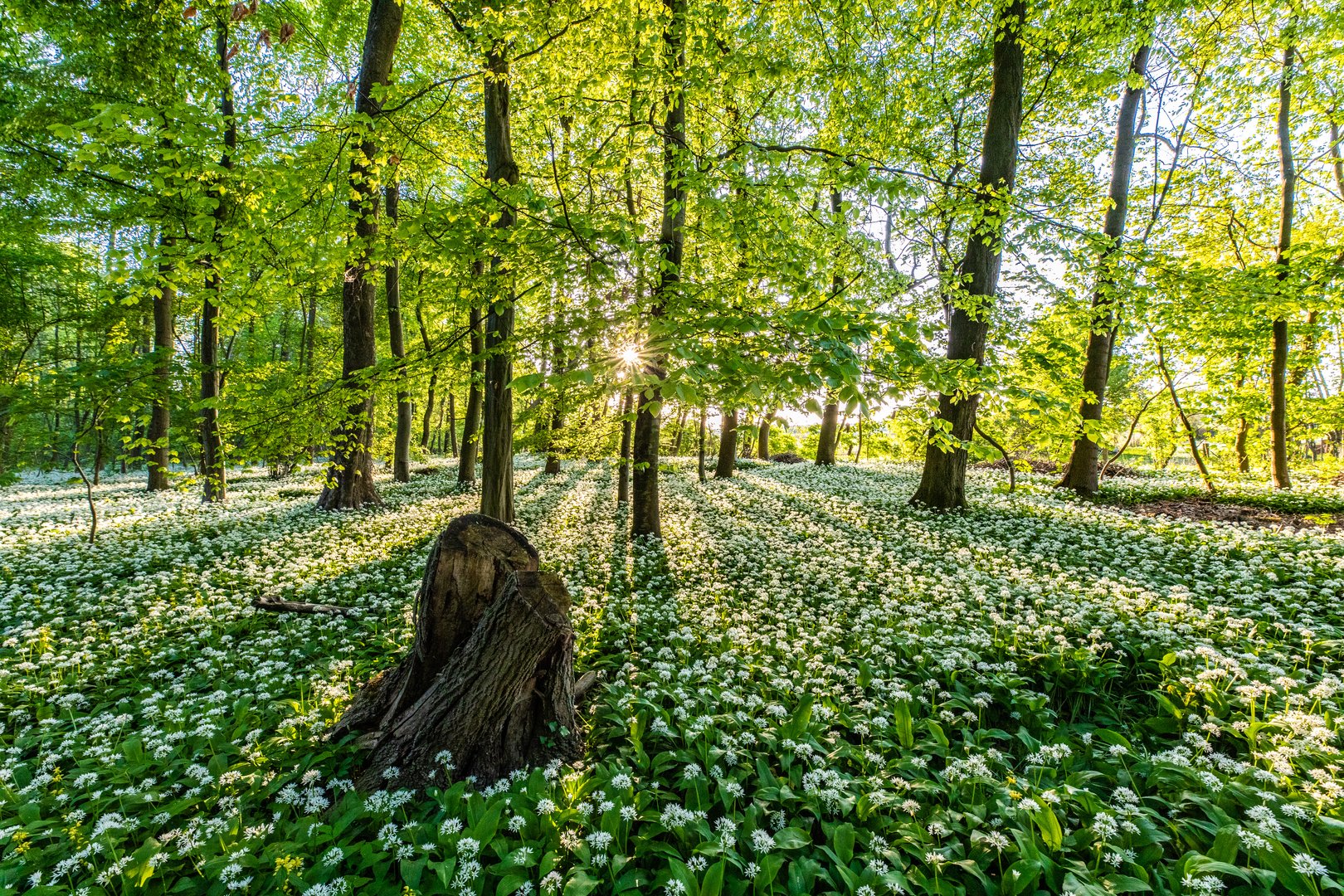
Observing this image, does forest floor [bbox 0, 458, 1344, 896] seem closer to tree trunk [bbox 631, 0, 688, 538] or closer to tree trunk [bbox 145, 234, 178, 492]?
tree trunk [bbox 631, 0, 688, 538]

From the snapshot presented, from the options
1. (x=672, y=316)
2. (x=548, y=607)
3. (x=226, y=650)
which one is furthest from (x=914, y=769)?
(x=226, y=650)

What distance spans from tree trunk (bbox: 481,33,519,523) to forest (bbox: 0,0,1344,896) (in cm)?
9

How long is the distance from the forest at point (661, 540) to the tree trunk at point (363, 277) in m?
0.14

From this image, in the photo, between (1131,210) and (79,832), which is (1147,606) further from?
(1131,210)

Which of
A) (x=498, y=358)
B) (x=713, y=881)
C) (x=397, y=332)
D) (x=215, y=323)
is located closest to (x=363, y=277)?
(x=215, y=323)

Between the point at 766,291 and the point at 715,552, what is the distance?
4.42 m

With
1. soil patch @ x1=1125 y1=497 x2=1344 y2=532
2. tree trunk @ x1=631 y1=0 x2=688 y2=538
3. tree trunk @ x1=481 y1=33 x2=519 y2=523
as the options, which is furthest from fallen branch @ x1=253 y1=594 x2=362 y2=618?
soil patch @ x1=1125 y1=497 x2=1344 y2=532

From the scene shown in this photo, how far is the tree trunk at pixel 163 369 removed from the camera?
608 cm

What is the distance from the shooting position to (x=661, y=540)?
9.23 m

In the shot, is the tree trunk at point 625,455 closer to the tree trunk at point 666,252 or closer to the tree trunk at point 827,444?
the tree trunk at point 666,252

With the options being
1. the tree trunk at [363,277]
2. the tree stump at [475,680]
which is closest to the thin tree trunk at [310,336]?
the tree trunk at [363,277]

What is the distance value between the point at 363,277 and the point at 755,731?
24.5 feet

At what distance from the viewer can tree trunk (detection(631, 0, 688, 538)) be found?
3838 mm

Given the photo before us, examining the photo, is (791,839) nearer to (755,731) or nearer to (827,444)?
(755,731)
